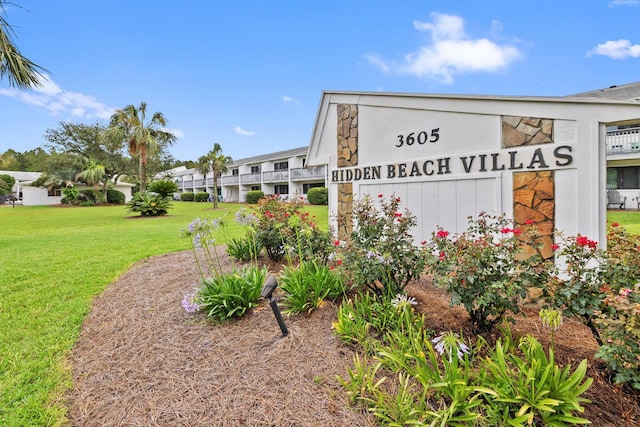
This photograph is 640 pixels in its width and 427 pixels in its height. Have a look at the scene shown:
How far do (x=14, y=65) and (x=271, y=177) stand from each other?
25375 mm

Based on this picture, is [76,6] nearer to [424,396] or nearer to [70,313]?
[70,313]

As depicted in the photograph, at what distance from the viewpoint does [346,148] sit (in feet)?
19.1

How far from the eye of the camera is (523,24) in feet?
23.7

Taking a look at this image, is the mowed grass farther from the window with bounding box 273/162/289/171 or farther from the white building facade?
the window with bounding box 273/162/289/171

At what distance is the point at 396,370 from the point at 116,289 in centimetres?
444

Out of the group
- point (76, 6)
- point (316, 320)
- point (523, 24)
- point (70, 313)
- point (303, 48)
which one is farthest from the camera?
point (303, 48)

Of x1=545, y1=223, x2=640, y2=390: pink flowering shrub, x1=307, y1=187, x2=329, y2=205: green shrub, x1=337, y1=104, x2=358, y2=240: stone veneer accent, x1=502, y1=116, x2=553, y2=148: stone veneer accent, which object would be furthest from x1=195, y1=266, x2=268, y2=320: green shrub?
x1=307, y1=187, x2=329, y2=205: green shrub

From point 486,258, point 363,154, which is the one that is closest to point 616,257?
point 486,258

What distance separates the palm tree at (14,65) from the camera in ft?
27.9

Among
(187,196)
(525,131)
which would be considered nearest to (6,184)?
(187,196)

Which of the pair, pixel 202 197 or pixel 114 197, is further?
pixel 202 197

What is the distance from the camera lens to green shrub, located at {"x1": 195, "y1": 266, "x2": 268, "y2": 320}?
3252 millimetres

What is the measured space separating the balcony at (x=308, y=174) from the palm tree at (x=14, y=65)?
20.8 meters

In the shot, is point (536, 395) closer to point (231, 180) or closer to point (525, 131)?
point (525, 131)
